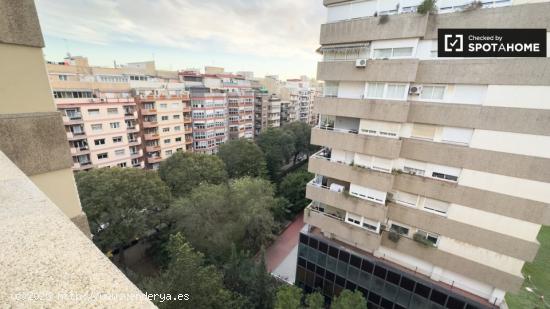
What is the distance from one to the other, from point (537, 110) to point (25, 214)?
41.7 ft

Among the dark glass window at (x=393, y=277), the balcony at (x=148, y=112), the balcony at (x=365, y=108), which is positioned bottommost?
the dark glass window at (x=393, y=277)

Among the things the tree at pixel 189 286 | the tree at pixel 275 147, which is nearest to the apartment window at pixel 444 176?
the tree at pixel 189 286

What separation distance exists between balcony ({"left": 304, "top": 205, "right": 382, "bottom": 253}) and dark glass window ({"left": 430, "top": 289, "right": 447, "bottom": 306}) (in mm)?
3114

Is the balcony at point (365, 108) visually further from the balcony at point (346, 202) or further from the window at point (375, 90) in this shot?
the balcony at point (346, 202)

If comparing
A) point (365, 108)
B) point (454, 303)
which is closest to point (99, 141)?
point (365, 108)

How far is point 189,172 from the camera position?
22.3 m

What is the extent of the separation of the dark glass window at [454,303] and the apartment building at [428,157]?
0.05 m

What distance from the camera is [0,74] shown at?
267 cm

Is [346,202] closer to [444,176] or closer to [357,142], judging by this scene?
[357,142]

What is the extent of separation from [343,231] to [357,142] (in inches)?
198

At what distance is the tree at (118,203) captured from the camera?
16.0 meters

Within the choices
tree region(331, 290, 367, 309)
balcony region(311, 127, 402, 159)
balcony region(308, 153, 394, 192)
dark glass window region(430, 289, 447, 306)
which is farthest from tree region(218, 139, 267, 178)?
→ dark glass window region(430, 289, 447, 306)

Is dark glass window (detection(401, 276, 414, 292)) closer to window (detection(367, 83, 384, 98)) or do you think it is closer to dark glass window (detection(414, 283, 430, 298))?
dark glass window (detection(414, 283, 430, 298))

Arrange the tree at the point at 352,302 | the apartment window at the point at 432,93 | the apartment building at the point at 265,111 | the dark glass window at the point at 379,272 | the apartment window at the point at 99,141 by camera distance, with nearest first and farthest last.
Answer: the tree at the point at 352,302, the apartment window at the point at 432,93, the dark glass window at the point at 379,272, the apartment window at the point at 99,141, the apartment building at the point at 265,111
